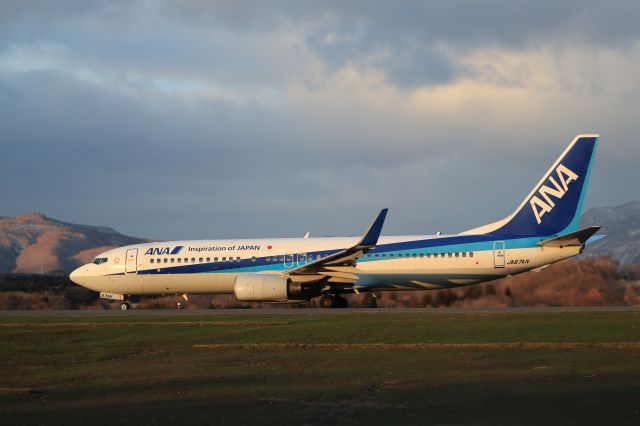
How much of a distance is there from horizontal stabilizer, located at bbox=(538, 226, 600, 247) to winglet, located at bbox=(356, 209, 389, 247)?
5.44 m

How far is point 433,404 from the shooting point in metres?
9.32

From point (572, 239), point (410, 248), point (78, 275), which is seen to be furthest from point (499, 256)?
point (78, 275)

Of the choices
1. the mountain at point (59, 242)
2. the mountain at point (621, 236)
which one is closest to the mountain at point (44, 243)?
the mountain at point (59, 242)

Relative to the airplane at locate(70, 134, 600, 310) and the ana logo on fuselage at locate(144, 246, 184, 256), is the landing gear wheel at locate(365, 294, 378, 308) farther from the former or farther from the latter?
the ana logo on fuselage at locate(144, 246, 184, 256)

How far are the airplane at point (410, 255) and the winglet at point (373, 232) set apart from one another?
32mm

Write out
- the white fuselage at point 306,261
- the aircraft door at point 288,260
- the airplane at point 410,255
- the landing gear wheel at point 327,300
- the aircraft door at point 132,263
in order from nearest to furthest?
the airplane at point 410,255 < the white fuselage at point 306,261 < the landing gear wheel at point 327,300 < the aircraft door at point 288,260 < the aircraft door at point 132,263

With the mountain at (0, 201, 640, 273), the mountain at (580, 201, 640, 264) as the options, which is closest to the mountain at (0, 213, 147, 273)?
the mountain at (0, 201, 640, 273)

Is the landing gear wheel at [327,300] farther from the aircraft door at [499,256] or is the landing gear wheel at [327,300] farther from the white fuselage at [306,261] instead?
the aircraft door at [499,256]

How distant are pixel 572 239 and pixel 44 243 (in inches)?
4865

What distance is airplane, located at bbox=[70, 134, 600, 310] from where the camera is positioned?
2872 cm

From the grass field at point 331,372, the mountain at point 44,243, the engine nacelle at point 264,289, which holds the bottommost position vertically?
the grass field at point 331,372

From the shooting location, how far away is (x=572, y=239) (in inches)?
1088

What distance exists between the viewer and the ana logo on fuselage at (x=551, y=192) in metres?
29.1

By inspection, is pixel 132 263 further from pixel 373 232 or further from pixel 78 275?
pixel 373 232
